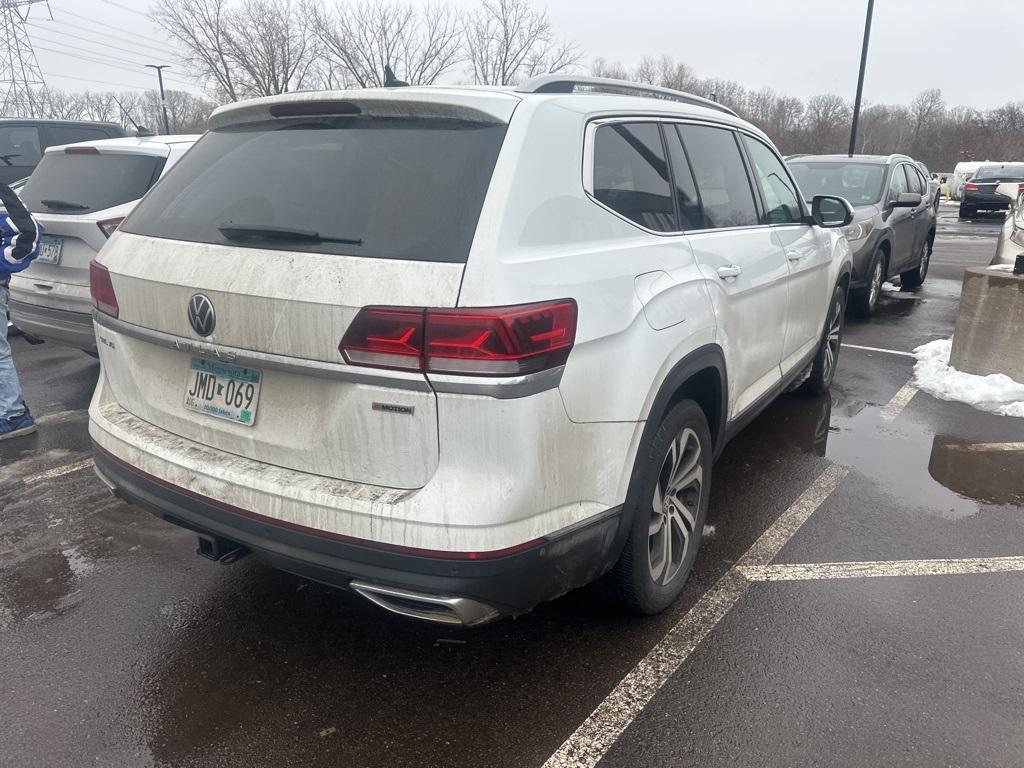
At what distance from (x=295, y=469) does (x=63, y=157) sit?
498 centimetres

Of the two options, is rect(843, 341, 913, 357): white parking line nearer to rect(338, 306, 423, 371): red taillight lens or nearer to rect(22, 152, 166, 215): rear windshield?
rect(22, 152, 166, 215): rear windshield

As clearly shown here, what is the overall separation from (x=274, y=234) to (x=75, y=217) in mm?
3888

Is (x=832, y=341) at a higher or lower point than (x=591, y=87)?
lower

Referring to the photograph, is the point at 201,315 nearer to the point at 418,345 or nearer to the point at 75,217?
the point at 418,345

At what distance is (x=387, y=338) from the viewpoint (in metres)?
2.06

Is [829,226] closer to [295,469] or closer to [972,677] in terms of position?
[972,677]

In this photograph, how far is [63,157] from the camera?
19.4ft

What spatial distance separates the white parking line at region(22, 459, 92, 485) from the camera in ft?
14.4

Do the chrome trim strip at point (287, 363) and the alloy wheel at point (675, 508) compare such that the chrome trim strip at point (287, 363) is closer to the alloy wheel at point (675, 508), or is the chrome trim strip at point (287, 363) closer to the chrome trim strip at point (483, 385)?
the chrome trim strip at point (483, 385)

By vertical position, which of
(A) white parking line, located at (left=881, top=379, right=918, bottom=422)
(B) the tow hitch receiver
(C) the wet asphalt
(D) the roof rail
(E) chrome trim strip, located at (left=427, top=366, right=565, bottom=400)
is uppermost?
(D) the roof rail

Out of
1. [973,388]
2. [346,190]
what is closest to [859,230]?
[973,388]

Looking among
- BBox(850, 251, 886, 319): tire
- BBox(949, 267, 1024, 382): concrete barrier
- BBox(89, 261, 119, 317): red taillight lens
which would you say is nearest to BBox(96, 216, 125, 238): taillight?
BBox(89, 261, 119, 317): red taillight lens

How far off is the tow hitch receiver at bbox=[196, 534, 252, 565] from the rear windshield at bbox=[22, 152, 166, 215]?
12.8 feet

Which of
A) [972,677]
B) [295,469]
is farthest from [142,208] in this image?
[972,677]
